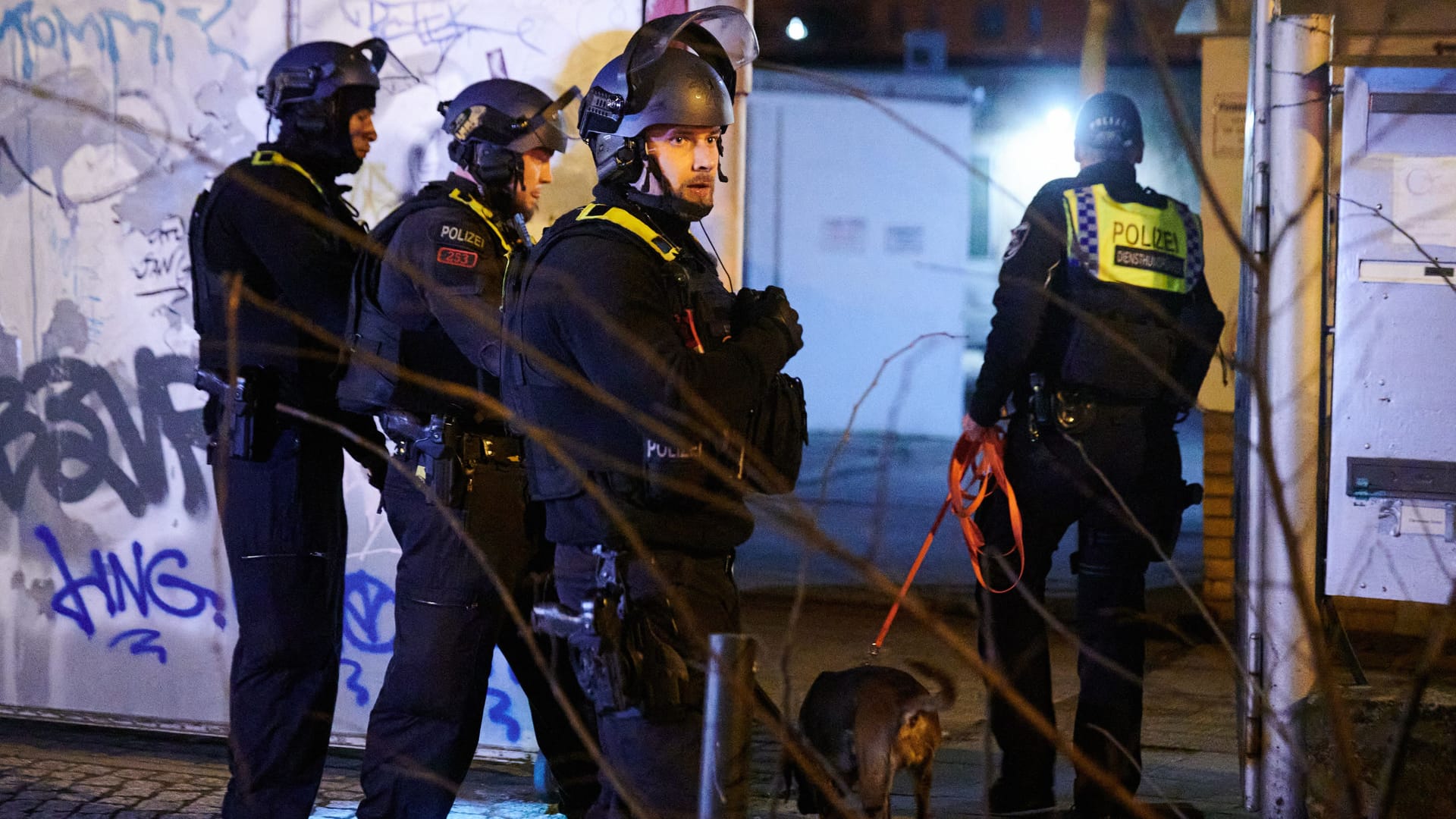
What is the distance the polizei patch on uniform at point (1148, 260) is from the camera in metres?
4.11

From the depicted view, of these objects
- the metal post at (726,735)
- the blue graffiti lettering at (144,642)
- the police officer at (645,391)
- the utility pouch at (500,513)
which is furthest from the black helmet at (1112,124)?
the blue graffiti lettering at (144,642)

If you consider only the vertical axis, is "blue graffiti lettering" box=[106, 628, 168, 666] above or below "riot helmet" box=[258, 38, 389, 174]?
below

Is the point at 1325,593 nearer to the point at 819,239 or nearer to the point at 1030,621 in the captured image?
the point at 1030,621

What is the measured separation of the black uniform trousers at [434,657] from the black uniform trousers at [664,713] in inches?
32.9

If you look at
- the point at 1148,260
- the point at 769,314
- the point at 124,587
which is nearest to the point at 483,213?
the point at 769,314

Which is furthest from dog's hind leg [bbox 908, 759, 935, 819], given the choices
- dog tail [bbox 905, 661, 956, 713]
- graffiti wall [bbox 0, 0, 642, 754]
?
graffiti wall [bbox 0, 0, 642, 754]

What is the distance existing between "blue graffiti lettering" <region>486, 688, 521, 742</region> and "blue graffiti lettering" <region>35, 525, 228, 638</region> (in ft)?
3.01

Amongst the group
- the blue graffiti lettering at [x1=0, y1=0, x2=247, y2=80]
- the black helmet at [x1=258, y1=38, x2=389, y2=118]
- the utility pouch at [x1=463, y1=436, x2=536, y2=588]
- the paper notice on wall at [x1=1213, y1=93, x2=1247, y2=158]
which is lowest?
the utility pouch at [x1=463, y1=436, x2=536, y2=588]

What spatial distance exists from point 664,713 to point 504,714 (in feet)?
6.60

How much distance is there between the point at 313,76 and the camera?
401cm

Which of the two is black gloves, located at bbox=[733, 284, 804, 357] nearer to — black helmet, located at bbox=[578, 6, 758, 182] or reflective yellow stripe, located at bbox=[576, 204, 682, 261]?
reflective yellow stripe, located at bbox=[576, 204, 682, 261]

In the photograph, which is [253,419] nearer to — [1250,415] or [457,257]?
[457,257]

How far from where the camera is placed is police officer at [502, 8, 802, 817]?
8.64ft

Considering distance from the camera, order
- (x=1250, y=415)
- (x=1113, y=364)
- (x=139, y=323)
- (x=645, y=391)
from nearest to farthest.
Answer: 1. (x=645, y=391)
2. (x=1250, y=415)
3. (x=1113, y=364)
4. (x=139, y=323)
